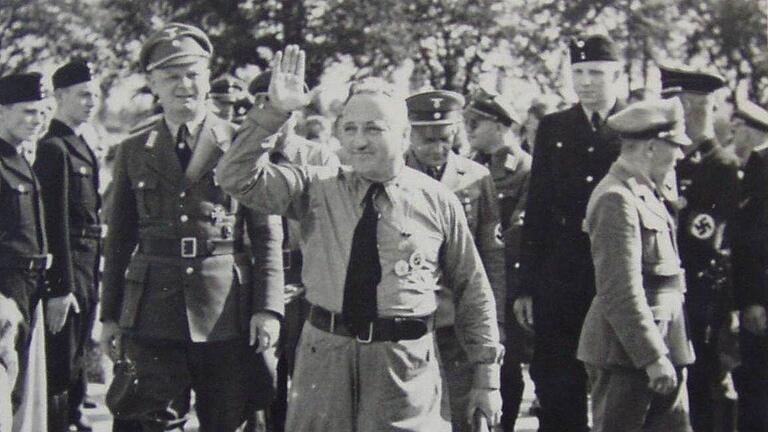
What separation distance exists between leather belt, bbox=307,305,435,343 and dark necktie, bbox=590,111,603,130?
2.45 m

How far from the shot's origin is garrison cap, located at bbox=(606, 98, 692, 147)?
554 centimetres

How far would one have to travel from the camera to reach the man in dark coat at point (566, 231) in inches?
260

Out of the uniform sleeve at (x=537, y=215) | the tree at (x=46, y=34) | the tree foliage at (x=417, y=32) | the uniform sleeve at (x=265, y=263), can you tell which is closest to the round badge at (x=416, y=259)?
the uniform sleeve at (x=265, y=263)

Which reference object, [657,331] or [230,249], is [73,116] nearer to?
[230,249]

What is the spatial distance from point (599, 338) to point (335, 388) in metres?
1.58

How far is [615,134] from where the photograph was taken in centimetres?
664

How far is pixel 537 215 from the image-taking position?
6.78 meters

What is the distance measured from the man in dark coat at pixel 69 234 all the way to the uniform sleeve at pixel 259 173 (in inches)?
114

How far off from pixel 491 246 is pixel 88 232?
2.86 meters

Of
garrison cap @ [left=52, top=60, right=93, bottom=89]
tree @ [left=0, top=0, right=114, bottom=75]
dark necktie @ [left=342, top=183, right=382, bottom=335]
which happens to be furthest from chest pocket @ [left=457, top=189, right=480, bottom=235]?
tree @ [left=0, top=0, right=114, bottom=75]

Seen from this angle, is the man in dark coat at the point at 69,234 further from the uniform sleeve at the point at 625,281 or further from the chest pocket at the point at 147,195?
the uniform sleeve at the point at 625,281

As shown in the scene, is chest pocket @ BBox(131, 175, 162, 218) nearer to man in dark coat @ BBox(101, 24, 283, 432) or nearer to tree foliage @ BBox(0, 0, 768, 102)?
man in dark coat @ BBox(101, 24, 283, 432)

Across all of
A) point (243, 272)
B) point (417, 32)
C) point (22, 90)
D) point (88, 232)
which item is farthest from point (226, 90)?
point (417, 32)

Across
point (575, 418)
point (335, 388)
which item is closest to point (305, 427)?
point (335, 388)
